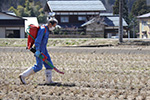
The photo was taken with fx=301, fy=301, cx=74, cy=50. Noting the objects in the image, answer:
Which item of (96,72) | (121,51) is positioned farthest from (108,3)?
(96,72)

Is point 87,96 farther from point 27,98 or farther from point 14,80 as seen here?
point 14,80

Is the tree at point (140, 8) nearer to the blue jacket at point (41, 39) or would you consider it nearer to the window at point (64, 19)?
the window at point (64, 19)

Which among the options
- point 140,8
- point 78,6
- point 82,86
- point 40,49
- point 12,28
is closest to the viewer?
point 82,86

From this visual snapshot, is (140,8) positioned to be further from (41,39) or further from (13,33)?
(41,39)

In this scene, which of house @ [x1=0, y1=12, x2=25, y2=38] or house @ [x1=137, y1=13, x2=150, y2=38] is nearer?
house @ [x1=0, y1=12, x2=25, y2=38]

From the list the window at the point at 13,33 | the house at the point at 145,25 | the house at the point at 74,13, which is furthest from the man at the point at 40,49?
the house at the point at 145,25

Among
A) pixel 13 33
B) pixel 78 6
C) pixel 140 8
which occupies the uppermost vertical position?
pixel 140 8

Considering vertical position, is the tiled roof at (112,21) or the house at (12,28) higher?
the tiled roof at (112,21)

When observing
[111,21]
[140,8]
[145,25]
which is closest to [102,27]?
[111,21]

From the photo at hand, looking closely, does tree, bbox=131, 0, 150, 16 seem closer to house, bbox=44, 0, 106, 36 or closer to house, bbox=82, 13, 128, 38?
house, bbox=44, 0, 106, 36

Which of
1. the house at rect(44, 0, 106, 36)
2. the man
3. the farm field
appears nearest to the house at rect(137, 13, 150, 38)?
the house at rect(44, 0, 106, 36)

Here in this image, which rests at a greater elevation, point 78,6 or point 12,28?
point 78,6

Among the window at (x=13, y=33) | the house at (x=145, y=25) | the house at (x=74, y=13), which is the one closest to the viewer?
the window at (x=13, y=33)

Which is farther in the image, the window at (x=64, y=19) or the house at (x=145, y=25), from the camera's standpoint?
the house at (x=145, y=25)
